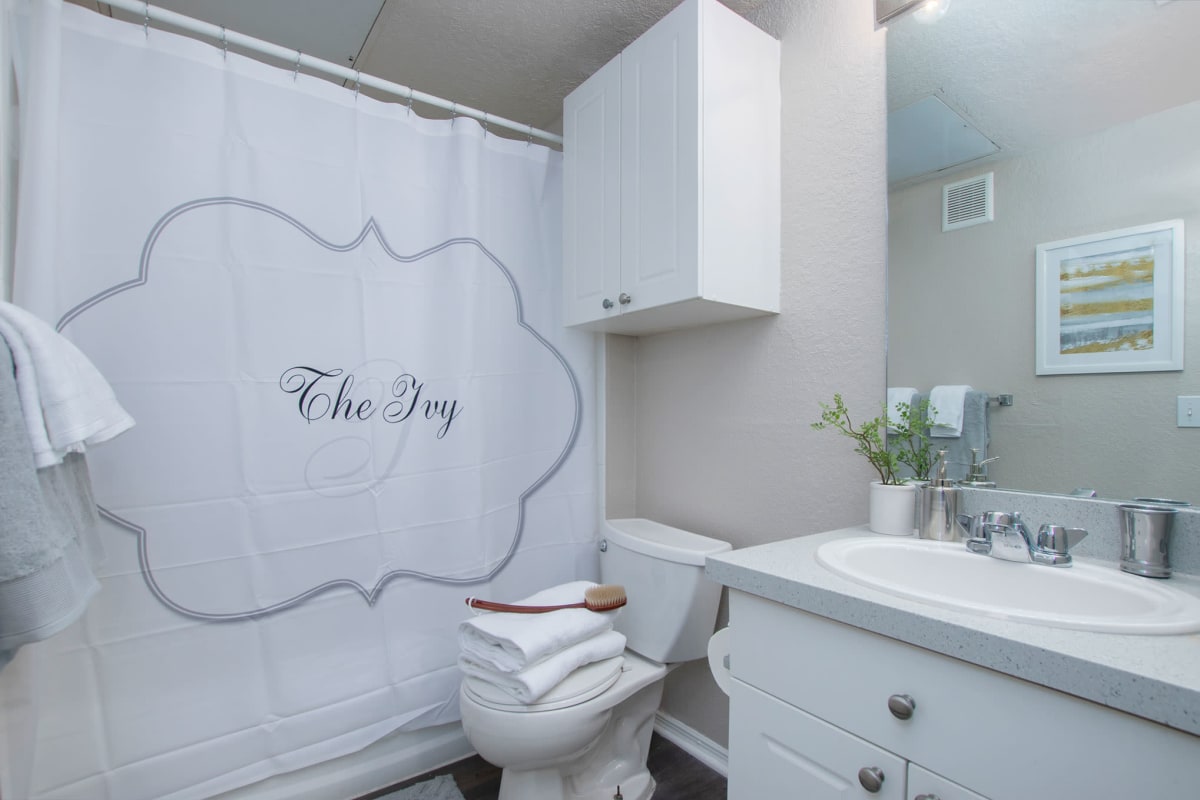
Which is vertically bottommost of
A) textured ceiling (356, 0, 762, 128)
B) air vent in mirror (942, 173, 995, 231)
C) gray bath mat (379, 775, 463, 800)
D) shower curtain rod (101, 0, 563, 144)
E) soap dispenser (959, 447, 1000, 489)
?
gray bath mat (379, 775, 463, 800)

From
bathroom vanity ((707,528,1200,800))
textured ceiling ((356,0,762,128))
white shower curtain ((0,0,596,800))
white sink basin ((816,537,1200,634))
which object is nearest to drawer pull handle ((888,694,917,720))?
bathroom vanity ((707,528,1200,800))

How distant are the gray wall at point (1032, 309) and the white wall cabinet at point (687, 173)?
340mm

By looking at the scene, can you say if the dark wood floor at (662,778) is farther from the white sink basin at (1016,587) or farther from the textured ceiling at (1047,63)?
the textured ceiling at (1047,63)

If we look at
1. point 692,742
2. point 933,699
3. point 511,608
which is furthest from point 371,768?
point 933,699

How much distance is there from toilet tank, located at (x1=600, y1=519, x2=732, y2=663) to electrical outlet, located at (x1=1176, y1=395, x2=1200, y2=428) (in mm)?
922

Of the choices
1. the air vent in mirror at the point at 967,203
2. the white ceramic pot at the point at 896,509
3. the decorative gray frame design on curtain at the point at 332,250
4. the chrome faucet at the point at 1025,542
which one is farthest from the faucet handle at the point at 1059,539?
the decorative gray frame design on curtain at the point at 332,250

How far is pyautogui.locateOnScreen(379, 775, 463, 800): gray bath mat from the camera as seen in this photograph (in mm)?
1508

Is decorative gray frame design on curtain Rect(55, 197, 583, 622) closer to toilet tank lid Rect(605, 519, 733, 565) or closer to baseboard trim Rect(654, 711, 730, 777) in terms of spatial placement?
toilet tank lid Rect(605, 519, 733, 565)

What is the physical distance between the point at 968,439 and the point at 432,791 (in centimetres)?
161

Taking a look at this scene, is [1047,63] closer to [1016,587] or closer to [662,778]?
[1016,587]

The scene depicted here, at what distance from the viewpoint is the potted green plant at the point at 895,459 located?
3.81 feet

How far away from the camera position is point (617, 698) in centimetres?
135

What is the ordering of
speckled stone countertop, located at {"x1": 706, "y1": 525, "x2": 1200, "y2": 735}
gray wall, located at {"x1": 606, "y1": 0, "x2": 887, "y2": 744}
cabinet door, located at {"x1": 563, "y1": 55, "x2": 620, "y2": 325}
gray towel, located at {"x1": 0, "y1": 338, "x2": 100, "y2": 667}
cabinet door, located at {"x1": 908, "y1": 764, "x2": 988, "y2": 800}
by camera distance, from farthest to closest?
cabinet door, located at {"x1": 563, "y1": 55, "x2": 620, "y2": 325} < gray wall, located at {"x1": 606, "y1": 0, "x2": 887, "y2": 744} < gray towel, located at {"x1": 0, "y1": 338, "x2": 100, "y2": 667} < cabinet door, located at {"x1": 908, "y1": 764, "x2": 988, "y2": 800} < speckled stone countertop, located at {"x1": 706, "y1": 525, "x2": 1200, "y2": 735}

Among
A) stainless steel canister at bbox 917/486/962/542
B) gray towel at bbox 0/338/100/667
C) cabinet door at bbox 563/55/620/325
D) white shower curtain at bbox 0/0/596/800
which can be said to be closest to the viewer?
gray towel at bbox 0/338/100/667
